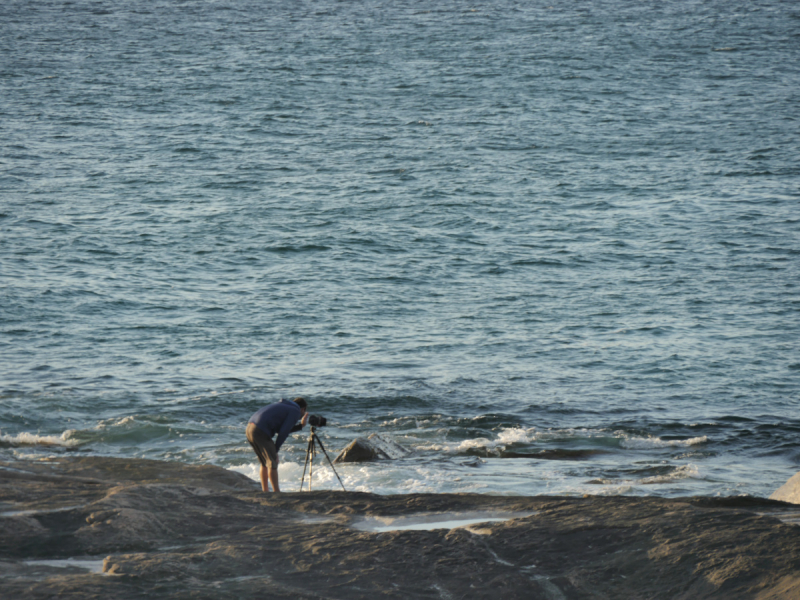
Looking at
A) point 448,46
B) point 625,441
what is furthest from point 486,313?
point 448,46

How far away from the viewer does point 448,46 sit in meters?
62.1

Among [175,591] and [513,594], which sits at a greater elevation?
[175,591]

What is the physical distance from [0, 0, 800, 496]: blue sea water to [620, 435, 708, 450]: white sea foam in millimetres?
67

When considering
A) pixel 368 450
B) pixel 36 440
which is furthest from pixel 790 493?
pixel 36 440

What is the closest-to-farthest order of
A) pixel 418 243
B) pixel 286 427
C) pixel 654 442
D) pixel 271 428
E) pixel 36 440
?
pixel 286 427 < pixel 271 428 < pixel 36 440 < pixel 654 442 < pixel 418 243

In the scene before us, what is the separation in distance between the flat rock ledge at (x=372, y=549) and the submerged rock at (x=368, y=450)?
17.3 ft

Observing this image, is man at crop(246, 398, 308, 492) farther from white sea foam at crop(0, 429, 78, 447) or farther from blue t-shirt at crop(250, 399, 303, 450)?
white sea foam at crop(0, 429, 78, 447)

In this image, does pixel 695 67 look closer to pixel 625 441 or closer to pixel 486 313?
pixel 486 313

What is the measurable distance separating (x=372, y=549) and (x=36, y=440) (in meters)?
10.3

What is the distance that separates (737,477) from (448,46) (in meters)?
52.4

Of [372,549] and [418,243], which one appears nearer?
[372,549]

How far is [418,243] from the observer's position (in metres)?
32.6

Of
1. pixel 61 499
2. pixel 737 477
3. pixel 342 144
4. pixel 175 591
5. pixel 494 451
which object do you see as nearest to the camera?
pixel 175 591

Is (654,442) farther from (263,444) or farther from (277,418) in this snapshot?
(263,444)
